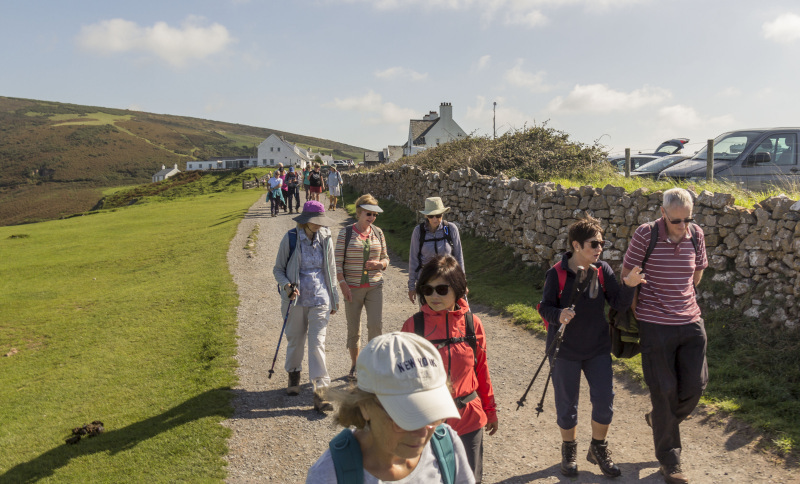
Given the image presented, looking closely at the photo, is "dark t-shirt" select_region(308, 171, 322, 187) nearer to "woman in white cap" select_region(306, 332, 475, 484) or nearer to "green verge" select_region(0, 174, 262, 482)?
"green verge" select_region(0, 174, 262, 482)

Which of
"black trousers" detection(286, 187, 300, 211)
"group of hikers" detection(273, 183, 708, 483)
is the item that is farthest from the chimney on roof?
"group of hikers" detection(273, 183, 708, 483)

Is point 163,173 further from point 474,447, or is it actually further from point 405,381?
point 405,381

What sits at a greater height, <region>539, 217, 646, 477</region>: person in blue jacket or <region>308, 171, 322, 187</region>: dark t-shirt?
<region>308, 171, 322, 187</region>: dark t-shirt

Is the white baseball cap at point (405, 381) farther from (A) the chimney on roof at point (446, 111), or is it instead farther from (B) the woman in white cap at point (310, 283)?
(A) the chimney on roof at point (446, 111)

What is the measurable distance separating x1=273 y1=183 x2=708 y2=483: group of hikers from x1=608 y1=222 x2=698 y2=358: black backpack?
1.0 inches

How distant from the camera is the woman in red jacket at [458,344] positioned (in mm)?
3492

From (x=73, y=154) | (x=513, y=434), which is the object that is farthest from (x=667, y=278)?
(x=73, y=154)

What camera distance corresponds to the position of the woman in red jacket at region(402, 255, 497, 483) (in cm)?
349

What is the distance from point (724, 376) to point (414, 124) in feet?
205

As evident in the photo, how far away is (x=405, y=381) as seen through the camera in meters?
1.85

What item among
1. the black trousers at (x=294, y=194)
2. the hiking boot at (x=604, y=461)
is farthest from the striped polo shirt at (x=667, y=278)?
the black trousers at (x=294, y=194)

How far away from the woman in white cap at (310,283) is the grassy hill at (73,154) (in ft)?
270

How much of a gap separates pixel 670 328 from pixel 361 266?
3.36 metres

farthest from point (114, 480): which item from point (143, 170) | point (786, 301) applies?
point (143, 170)
